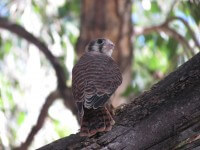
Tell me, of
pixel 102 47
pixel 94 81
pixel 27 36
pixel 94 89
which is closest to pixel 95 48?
pixel 102 47

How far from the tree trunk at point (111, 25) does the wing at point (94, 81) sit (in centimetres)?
163

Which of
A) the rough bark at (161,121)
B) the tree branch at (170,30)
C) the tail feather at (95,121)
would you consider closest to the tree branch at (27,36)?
the tree branch at (170,30)

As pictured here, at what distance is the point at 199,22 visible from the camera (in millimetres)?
4512

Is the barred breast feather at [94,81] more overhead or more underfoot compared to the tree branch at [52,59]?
more underfoot

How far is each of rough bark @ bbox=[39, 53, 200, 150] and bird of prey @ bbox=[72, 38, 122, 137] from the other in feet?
0.29

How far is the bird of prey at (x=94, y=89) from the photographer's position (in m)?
3.16

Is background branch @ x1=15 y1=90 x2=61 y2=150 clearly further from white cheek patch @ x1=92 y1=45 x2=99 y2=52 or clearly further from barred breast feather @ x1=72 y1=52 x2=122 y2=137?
barred breast feather @ x1=72 y1=52 x2=122 y2=137

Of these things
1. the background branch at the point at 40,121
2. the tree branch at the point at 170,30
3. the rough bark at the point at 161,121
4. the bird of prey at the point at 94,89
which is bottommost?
the rough bark at the point at 161,121

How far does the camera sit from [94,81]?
3.62m

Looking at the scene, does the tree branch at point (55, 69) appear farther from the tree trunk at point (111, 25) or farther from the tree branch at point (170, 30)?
the tree branch at point (170, 30)

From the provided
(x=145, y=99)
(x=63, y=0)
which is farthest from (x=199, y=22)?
(x=63, y=0)

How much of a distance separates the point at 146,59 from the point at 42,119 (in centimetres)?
336

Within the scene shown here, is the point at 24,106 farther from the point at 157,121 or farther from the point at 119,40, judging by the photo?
the point at 157,121

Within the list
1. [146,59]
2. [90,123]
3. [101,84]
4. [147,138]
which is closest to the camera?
[147,138]
